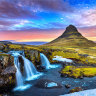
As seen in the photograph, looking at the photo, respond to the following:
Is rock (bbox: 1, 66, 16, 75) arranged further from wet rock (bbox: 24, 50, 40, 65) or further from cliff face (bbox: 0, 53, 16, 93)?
wet rock (bbox: 24, 50, 40, 65)

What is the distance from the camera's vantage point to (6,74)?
28.7 m

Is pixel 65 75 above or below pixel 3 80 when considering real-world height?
below

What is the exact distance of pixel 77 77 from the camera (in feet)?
125

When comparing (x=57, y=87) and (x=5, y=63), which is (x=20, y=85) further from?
(x=57, y=87)

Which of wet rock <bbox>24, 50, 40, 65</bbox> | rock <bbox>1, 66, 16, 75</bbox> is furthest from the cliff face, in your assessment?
wet rock <bbox>24, 50, 40, 65</bbox>

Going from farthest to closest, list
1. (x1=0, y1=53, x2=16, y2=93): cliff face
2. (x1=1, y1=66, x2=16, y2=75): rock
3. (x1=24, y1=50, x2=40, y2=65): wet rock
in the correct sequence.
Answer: (x1=24, y1=50, x2=40, y2=65): wet rock → (x1=1, y1=66, x2=16, y2=75): rock → (x1=0, y1=53, x2=16, y2=93): cliff face

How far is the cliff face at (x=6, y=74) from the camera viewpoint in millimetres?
27756

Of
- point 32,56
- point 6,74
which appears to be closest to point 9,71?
point 6,74

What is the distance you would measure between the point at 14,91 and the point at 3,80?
429cm

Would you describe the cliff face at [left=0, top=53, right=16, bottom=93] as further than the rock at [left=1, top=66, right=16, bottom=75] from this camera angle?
No

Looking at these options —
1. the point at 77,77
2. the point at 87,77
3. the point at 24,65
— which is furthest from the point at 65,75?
the point at 24,65

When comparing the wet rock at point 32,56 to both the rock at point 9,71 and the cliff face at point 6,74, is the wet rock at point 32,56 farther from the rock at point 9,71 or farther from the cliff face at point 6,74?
the rock at point 9,71

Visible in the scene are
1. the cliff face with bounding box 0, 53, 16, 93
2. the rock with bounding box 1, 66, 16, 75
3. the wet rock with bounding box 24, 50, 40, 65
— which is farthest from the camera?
the wet rock with bounding box 24, 50, 40, 65

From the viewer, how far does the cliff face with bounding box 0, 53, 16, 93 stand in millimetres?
27756
